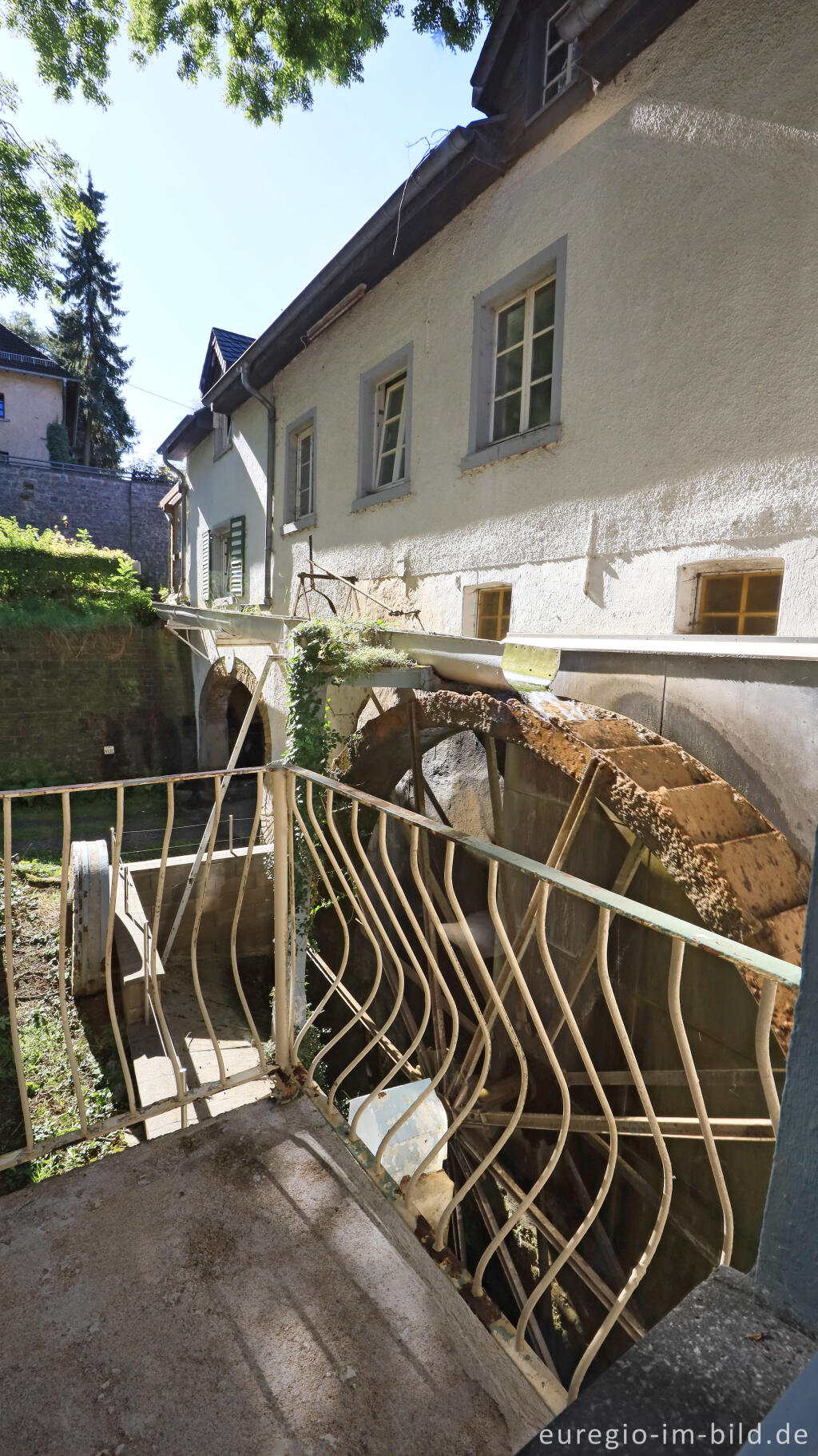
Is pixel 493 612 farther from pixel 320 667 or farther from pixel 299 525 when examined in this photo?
pixel 299 525

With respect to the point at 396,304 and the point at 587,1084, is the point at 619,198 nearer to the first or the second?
the point at 396,304

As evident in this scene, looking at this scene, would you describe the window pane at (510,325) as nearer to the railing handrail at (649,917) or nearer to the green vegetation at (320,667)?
the green vegetation at (320,667)

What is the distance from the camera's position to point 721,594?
3770mm

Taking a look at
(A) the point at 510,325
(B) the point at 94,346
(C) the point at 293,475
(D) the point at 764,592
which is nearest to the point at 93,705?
(C) the point at 293,475

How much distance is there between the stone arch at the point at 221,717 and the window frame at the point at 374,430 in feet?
18.1

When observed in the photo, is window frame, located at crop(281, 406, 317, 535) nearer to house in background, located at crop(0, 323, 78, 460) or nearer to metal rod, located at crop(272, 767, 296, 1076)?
metal rod, located at crop(272, 767, 296, 1076)

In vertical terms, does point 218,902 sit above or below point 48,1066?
above

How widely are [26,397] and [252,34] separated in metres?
22.5

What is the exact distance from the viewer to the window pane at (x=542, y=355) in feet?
15.8

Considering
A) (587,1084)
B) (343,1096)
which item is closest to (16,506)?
(343,1096)

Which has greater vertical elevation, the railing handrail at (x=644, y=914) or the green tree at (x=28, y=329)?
the green tree at (x=28, y=329)

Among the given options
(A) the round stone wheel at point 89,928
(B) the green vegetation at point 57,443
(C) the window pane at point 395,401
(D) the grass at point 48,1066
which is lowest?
(D) the grass at point 48,1066

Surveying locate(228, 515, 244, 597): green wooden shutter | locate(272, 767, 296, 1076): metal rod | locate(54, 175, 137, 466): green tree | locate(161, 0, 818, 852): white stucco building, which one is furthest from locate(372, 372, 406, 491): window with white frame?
locate(54, 175, 137, 466): green tree

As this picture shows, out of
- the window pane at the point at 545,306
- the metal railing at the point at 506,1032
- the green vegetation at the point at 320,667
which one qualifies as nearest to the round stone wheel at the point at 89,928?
the metal railing at the point at 506,1032
